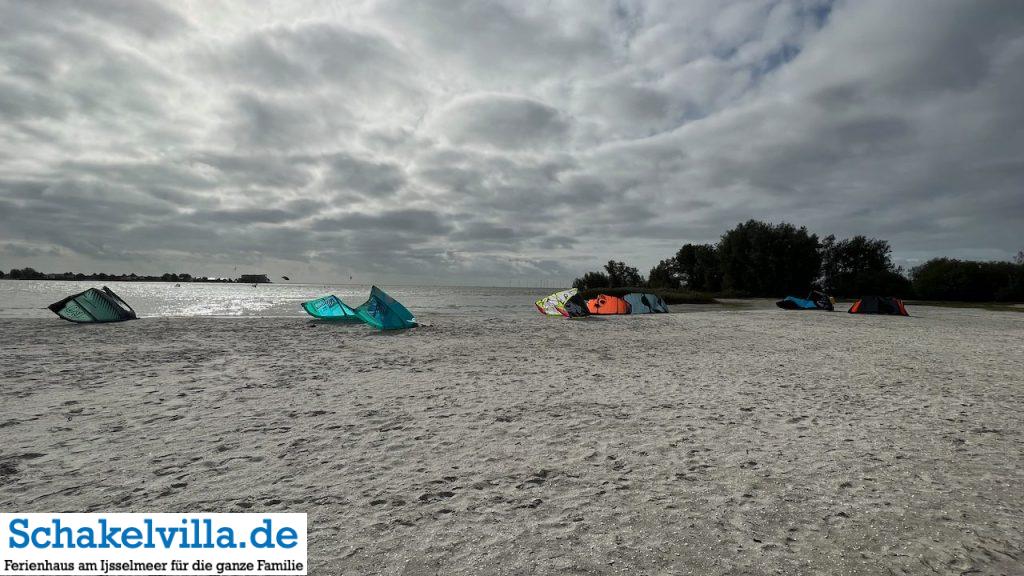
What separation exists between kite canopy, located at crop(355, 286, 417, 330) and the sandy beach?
23.7 ft

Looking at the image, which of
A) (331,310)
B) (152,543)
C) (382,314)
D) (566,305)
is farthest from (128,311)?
(152,543)

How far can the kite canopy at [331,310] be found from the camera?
20031mm

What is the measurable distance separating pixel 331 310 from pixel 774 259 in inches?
2188

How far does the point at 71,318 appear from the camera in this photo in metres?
18.0

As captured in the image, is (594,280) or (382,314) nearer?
(382,314)

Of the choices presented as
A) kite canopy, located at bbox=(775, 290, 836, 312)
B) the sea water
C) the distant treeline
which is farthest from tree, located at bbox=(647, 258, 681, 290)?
kite canopy, located at bbox=(775, 290, 836, 312)

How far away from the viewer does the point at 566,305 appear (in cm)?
2445

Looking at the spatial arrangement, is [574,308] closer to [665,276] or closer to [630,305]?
[630,305]

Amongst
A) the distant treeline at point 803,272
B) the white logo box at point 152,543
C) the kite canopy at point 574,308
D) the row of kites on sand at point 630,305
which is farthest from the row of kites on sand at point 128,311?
the distant treeline at point 803,272

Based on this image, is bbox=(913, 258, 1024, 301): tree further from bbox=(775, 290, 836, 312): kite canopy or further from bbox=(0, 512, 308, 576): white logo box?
Result: bbox=(0, 512, 308, 576): white logo box

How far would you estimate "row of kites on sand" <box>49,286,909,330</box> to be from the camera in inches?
685

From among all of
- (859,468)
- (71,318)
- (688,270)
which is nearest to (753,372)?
(859,468)

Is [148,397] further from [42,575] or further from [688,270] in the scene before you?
[688,270]

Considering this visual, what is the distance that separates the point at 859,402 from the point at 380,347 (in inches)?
406
